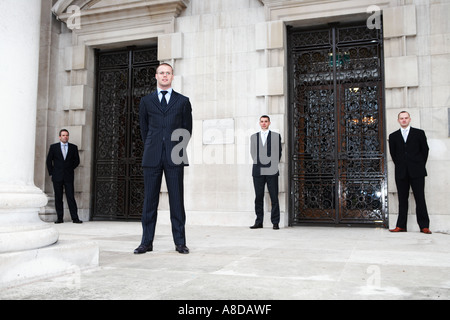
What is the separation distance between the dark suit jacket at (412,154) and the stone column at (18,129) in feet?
20.2

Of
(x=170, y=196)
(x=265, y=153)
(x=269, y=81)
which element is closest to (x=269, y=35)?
(x=269, y=81)

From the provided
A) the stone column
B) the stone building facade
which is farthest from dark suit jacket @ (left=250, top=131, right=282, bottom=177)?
the stone column

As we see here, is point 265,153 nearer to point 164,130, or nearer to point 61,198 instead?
point 164,130

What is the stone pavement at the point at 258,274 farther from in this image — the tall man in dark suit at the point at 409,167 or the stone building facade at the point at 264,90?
the stone building facade at the point at 264,90

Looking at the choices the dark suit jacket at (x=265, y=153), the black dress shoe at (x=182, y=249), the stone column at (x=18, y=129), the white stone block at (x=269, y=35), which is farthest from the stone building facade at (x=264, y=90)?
the stone column at (x=18, y=129)

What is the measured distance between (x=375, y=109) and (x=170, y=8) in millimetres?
5095

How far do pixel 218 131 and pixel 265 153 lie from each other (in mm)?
1314

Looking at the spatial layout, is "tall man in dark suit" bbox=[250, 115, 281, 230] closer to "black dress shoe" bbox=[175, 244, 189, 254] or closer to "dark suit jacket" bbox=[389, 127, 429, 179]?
"dark suit jacket" bbox=[389, 127, 429, 179]

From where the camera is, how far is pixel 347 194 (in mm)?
8922

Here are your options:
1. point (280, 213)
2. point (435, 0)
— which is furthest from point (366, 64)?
point (280, 213)

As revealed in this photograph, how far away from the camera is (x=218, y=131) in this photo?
9.41m

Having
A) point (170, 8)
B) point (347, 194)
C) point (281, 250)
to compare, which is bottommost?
point (281, 250)

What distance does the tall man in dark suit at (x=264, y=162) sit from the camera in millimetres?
8523
